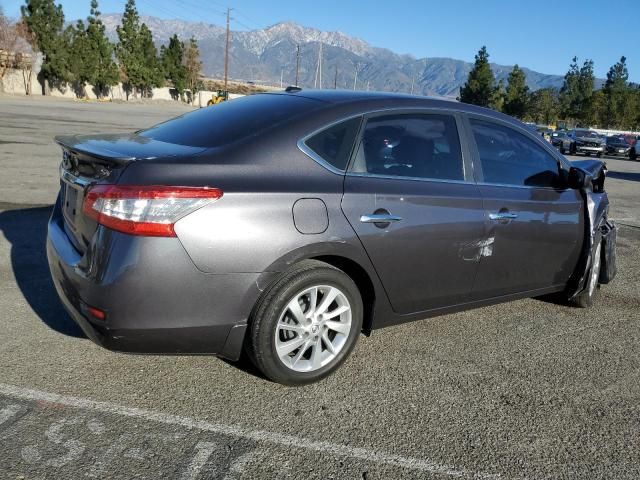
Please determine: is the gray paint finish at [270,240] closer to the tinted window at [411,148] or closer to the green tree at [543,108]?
the tinted window at [411,148]

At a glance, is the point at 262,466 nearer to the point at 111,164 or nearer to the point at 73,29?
the point at 111,164

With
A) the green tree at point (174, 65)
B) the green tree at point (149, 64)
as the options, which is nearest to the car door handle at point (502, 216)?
Answer: the green tree at point (149, 64)

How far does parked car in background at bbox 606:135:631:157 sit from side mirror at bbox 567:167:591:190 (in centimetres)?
3414

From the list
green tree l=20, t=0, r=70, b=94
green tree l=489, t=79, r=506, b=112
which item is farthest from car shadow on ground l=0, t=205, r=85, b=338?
green tree l=489, t=79, r=506, b=112

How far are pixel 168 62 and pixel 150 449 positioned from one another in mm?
80224

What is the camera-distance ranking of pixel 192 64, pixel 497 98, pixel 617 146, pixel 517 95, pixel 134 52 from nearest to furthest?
pixel 617 146 < pixel 134 52 < pixel 517 95 < pixel 497 98 < pixel 192 64

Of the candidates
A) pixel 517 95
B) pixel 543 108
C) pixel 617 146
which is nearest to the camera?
pixel 617 146

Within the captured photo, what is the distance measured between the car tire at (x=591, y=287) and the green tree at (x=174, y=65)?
3052 inches

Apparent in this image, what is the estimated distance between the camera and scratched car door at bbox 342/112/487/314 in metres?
3.45

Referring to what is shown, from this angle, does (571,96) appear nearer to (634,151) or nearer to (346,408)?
(634,151)

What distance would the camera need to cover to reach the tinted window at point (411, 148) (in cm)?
358

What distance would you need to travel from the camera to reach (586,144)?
32.1 metres

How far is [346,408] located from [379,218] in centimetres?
108

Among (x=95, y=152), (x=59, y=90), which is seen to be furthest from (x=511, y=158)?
(x=59, y=90)
